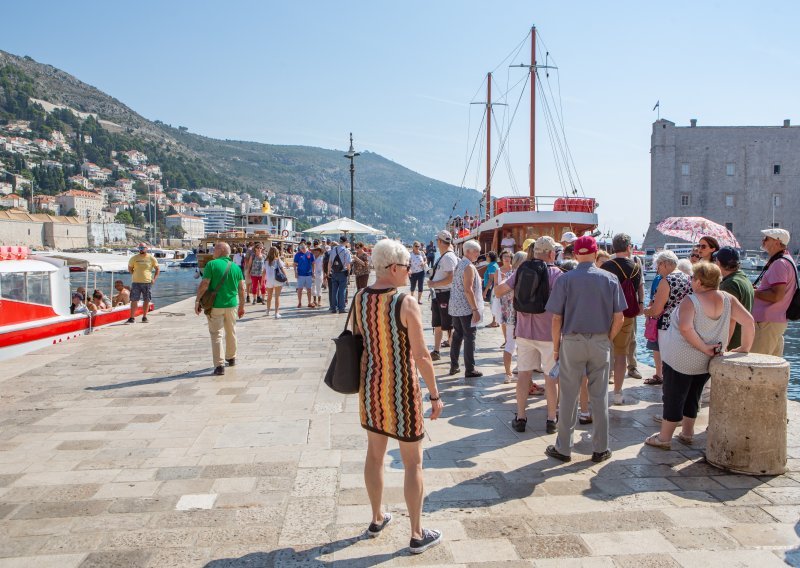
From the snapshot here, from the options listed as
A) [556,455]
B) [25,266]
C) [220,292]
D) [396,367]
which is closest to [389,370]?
[396,367]

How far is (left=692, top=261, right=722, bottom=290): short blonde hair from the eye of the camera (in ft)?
14.4

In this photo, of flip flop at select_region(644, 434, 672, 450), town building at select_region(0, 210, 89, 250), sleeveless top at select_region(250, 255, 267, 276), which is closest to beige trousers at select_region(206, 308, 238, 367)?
flip flop at select_region(644, 434, 672, 450)

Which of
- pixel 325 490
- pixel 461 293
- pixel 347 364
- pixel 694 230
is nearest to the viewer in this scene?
pixel 347 364

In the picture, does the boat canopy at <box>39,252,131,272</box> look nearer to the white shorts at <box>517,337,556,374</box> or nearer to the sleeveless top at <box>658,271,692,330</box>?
the white shorts at <box>517,337,556,374</box>

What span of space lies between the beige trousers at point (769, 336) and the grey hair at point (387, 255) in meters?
4.40

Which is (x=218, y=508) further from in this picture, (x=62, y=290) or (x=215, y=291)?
(x=62, y=290)

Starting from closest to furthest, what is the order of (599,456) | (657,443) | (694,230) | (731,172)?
(599,456), (657,443), (694,230), (731,172)

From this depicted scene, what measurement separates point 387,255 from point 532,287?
2.64 meters

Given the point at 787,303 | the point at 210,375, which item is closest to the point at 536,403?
the point at 787,303

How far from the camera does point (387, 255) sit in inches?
121

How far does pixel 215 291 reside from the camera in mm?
7754

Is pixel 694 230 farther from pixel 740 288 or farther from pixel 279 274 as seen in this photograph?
pixel 279 274

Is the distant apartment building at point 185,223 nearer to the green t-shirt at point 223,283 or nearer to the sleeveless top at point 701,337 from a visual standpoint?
the green t-shirt at point 223,283

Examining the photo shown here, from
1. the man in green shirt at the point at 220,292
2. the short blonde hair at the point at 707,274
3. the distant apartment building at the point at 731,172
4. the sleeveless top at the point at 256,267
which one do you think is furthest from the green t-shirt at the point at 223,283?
the distant apartment building at the point at 731,172
